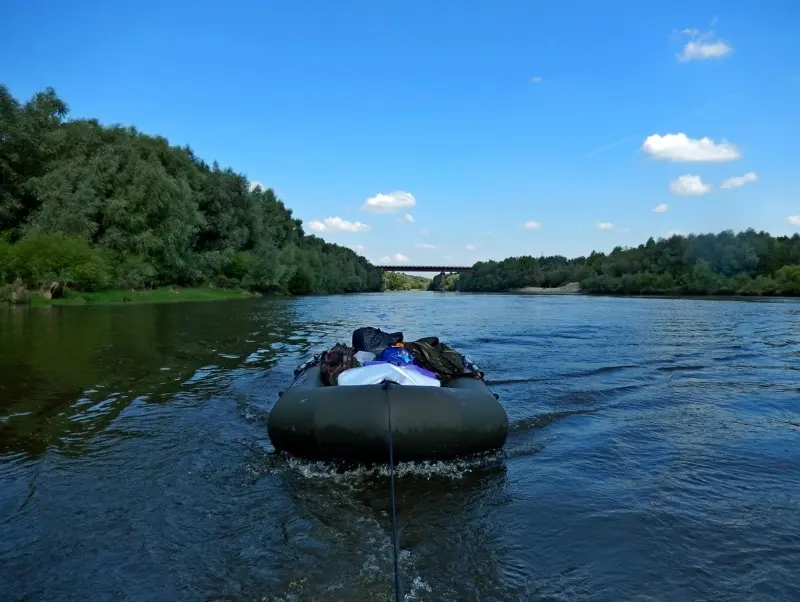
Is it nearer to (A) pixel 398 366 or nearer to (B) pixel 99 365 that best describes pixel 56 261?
(B) pixel 99 365

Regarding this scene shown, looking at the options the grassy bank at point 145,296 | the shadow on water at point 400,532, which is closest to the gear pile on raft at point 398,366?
the shadow on water at point 400,532

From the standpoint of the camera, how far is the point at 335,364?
702 centimetres

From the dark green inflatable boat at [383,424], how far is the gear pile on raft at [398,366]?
45cm

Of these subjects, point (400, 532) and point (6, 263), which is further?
point (6, 263)

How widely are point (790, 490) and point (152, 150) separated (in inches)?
2162

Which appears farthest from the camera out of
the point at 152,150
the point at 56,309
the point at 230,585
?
the point at 152,150

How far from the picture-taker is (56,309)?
27.3 m

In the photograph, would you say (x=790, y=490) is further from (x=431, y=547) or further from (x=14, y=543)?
(x=14, y=543)

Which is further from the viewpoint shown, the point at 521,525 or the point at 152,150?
the point at 152,150

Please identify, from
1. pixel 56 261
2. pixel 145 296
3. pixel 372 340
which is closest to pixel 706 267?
pixel 145 296

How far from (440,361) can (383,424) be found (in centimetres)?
207

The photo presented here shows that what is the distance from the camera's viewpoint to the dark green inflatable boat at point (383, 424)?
5.29 metres

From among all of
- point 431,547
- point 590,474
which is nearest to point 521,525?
point 431,547

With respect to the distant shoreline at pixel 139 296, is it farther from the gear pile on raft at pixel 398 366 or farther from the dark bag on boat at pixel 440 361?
the dark bag on boat at pixel 440 361
